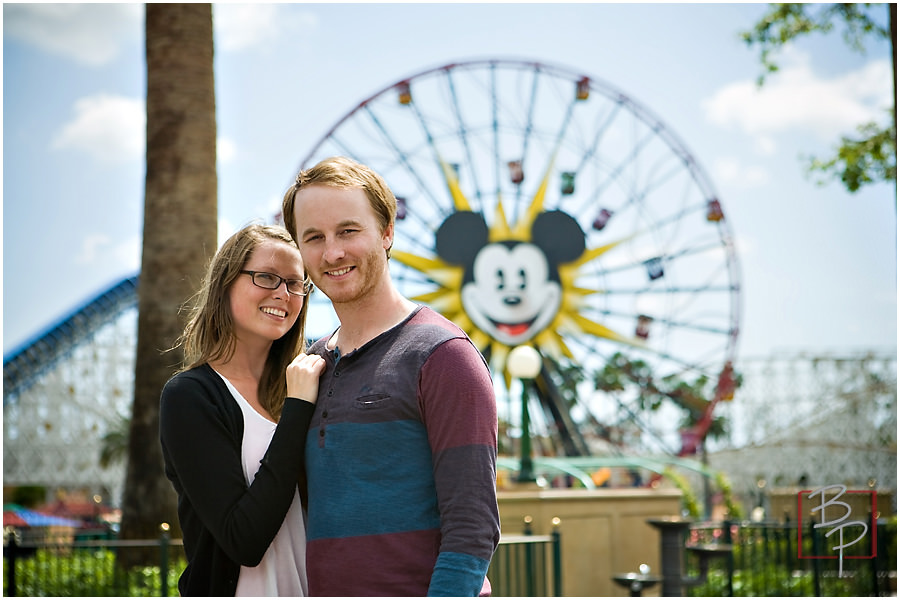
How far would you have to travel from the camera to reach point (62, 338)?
33.1 m

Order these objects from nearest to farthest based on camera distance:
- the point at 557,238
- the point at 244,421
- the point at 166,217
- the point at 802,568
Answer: the point at 244,421, the point at 166,217, the point at 802,568, the point at 557,238

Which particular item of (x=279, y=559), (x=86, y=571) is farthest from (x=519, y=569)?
(x=279, y=559)

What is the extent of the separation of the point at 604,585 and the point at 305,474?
9557 mm

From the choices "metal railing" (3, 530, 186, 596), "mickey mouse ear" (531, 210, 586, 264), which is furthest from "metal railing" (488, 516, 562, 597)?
"mickey mouse ear" (531, 210, 586, 264)

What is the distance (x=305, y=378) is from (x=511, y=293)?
649 inches

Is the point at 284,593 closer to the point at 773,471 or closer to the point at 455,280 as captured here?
the point at 455,280

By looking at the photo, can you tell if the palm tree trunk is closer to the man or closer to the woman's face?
the woman's face

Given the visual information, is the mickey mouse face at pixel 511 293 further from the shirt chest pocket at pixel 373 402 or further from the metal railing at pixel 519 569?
the shirt chest pocket at pixel 373 402

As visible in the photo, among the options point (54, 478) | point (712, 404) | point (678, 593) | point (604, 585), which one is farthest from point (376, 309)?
point (54, 478)

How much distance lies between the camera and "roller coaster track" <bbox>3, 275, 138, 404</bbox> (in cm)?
3228

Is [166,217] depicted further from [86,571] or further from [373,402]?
[373,402]

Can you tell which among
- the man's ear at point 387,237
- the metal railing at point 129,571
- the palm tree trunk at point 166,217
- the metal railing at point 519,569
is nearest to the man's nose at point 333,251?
the man's ear at point 387,237

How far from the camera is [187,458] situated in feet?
7.94

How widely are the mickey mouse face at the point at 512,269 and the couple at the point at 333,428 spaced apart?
51.9ft
